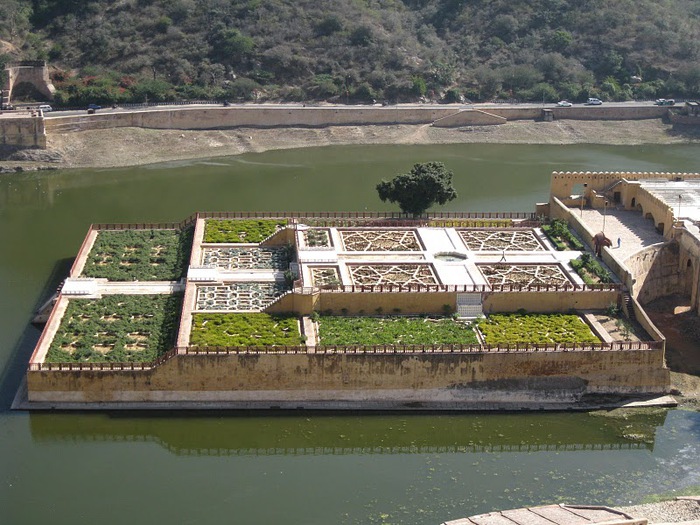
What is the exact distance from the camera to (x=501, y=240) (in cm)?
5028

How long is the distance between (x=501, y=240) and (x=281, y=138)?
33025 mm

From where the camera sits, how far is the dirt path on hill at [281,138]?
73.6 m

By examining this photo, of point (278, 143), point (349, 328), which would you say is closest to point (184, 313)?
point (349, 328)

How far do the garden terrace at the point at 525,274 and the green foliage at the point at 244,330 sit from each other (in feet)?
28.7

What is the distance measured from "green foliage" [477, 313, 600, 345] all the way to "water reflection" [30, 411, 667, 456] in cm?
304

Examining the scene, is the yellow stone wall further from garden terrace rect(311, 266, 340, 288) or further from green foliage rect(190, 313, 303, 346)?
garden terrace rect(311, 266, 340, 288)

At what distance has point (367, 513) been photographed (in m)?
33.2

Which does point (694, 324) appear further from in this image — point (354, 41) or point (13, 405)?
point (354, 41)

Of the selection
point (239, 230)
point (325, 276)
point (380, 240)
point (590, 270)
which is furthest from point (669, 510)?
point (239, 230)

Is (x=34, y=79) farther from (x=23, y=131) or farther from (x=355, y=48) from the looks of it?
(x=355, y=48)

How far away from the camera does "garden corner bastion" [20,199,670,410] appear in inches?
1535

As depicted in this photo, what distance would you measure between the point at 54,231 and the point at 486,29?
166 ft

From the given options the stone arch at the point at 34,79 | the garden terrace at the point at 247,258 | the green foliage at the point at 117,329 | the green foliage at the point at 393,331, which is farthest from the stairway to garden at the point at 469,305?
the stone arch at the point at 34,79

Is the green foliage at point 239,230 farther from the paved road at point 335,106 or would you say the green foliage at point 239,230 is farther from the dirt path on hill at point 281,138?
the paved road at point 335,106
